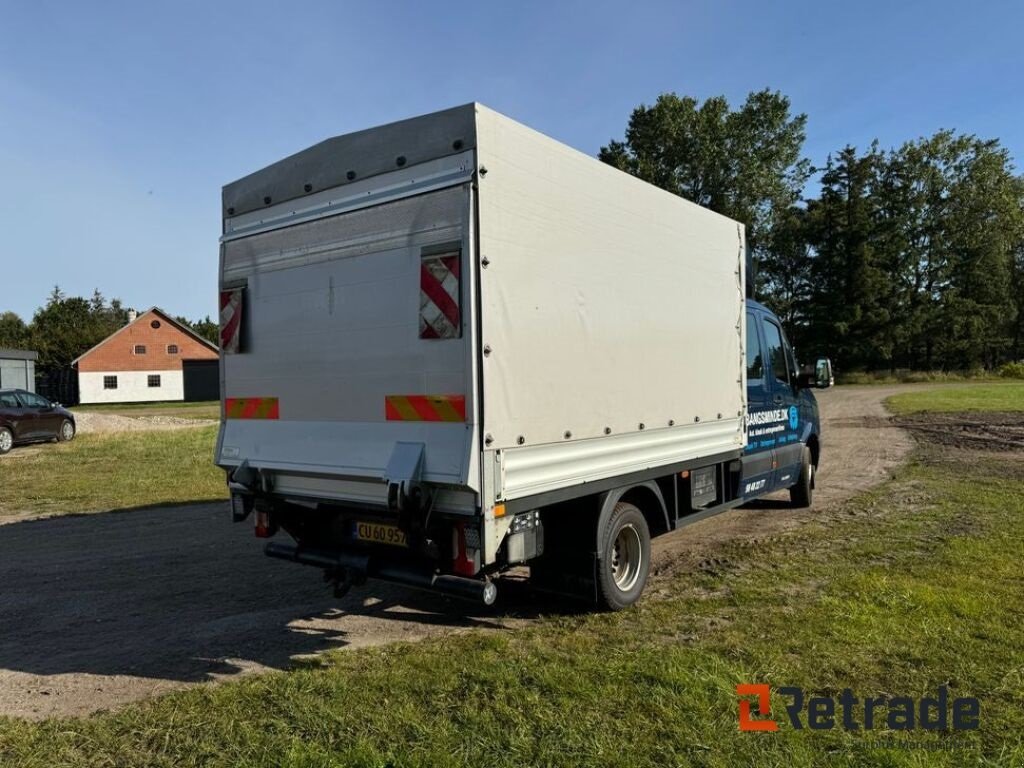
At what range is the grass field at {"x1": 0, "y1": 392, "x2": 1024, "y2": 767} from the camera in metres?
3.08

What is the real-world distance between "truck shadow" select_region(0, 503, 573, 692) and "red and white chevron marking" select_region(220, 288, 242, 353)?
201 cm

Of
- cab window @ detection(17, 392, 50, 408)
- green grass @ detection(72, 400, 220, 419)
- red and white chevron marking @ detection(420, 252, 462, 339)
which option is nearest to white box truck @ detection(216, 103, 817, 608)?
red and white chevron marking @ detection(420, 252, 462, 339)

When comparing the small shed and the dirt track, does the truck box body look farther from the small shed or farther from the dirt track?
the small shed

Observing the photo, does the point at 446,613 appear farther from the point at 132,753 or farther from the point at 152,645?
the point at 132,753

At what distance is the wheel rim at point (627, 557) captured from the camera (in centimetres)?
509

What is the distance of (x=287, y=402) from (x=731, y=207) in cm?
4682

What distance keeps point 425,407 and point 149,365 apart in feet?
164

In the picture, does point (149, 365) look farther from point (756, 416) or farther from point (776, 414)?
point (756, 416)

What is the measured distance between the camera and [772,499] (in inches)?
366

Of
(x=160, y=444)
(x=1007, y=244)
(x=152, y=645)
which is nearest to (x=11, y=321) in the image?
(x=160, y=444)

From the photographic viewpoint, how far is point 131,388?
46.7 meters

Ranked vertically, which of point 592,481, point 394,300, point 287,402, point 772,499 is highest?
point 394,300

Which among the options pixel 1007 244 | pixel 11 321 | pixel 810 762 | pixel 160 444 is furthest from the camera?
pixel 11 321

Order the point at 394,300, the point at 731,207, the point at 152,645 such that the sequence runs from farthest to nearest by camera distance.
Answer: the point at 731,207 < the point at 152,645 < the point at 394,300
